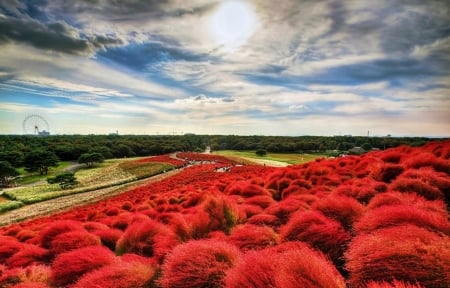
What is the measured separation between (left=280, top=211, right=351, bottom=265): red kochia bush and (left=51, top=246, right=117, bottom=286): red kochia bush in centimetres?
295

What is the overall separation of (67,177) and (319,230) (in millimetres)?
51866

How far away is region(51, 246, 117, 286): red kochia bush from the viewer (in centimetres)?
424

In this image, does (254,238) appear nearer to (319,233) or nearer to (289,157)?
(319,233)

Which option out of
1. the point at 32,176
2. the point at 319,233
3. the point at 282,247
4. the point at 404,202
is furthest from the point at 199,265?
the point at 32,176

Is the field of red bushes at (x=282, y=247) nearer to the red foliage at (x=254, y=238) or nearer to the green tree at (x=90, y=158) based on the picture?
the red foliage at (x=254, y=238)

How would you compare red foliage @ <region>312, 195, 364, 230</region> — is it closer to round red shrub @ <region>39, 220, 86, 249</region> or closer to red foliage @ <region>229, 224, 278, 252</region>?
red foliage @ <region>229, 224, 278, 252</region>

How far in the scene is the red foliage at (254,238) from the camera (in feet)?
13.7

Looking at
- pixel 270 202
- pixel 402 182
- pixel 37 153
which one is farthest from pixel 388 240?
pixel 37 153

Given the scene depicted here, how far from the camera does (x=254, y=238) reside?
4.31 meters

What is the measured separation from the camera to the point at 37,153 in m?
62.8

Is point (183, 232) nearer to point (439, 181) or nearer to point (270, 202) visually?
point (270, 202)

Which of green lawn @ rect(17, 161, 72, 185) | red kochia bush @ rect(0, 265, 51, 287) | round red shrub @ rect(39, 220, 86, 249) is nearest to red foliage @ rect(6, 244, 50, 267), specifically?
round red shrub @ rect(39, 220, 86, 249)

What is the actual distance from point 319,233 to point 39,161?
74368 millimetres

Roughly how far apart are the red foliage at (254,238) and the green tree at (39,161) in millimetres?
72591
